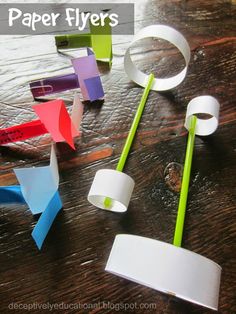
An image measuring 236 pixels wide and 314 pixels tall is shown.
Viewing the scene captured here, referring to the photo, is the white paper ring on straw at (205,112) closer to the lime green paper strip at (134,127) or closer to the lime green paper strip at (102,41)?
the lime green paper strip at (134,127)

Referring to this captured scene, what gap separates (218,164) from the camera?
0.50 metres

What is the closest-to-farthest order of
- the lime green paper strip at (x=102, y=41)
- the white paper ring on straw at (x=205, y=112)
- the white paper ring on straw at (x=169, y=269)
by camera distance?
the white paper ring on straw at (x=169, y=269) → the white paper ring on straw at (x=205, y=112) → the lime green paper strip at (x=102, y=41)

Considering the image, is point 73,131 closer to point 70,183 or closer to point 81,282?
point 70,183

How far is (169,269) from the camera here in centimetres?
34

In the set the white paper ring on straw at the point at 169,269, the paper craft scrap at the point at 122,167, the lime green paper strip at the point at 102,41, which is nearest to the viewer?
the white paper ring on straw at the point at 169,269

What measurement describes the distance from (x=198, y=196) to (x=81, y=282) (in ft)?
0.63

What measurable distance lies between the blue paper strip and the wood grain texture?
0.4 inches

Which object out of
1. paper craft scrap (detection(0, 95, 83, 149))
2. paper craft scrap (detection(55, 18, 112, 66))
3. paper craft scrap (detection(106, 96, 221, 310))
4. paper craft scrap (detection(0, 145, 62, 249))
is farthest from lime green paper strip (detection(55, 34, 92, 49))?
paper craft scrap (detection(106, 96, 221, 310))

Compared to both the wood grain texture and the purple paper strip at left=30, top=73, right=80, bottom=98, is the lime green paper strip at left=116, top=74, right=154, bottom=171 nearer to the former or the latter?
the wood grain texture

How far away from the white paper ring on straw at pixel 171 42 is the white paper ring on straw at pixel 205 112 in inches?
3.6

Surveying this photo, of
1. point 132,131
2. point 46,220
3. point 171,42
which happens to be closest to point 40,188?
point 46,220

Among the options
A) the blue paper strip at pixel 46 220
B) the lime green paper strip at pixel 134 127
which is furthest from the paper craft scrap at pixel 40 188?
the lime green paper strip at pixel 134 127

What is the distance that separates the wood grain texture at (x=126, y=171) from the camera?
0.38 meters

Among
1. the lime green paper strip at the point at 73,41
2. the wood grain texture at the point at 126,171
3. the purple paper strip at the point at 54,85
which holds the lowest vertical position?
the wood grain texture at the point at 126,171
